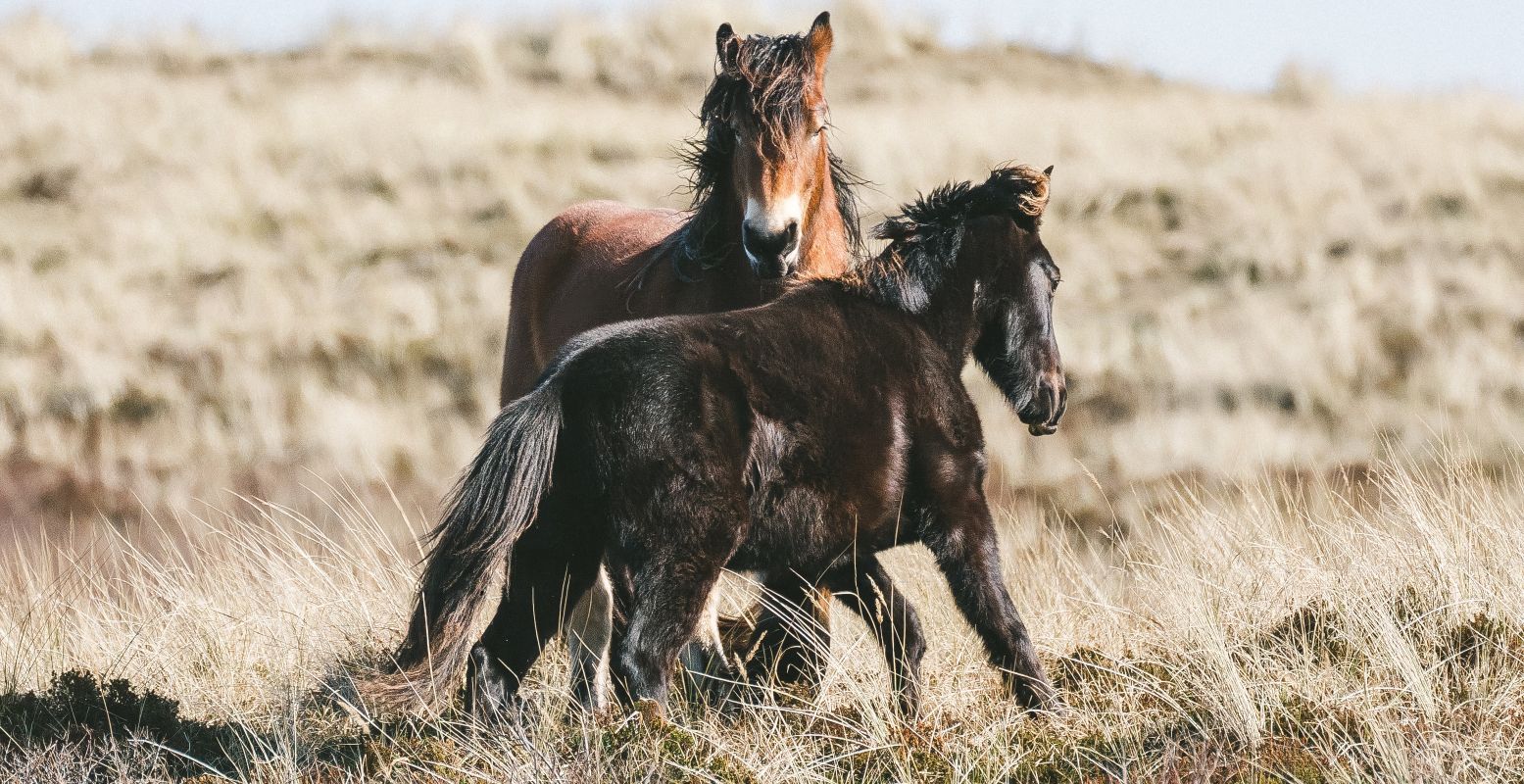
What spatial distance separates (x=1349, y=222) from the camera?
21625mm

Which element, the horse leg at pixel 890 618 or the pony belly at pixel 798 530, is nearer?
the pony belly at pixel 798 530

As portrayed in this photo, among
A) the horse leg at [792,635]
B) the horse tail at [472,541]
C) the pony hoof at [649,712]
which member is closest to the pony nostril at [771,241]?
the horse leg at [792,635]

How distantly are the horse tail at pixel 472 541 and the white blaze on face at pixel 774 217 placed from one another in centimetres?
136

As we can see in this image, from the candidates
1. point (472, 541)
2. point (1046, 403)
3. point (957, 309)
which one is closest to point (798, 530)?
point (472, 541)

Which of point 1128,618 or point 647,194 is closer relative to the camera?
point 1128,618

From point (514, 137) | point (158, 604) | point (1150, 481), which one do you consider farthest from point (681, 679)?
point (514, 137)

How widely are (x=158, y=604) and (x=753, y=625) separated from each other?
2.61 m

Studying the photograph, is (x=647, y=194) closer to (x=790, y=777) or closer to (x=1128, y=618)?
(x=1128, y=618)

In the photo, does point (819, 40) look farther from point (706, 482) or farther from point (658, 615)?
point (658, 615)

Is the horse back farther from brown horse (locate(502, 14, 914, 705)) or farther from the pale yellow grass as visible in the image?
the pale yellow grass

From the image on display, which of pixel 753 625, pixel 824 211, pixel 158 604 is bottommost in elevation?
pixel 158 604

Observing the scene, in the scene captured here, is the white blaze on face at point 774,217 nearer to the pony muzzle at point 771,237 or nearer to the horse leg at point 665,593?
the pony muzzle at point 771,237

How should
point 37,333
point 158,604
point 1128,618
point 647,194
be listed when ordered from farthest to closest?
point 647,194
point 37,333
point 158,604
point 1128,618

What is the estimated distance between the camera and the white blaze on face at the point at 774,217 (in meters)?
5.25
